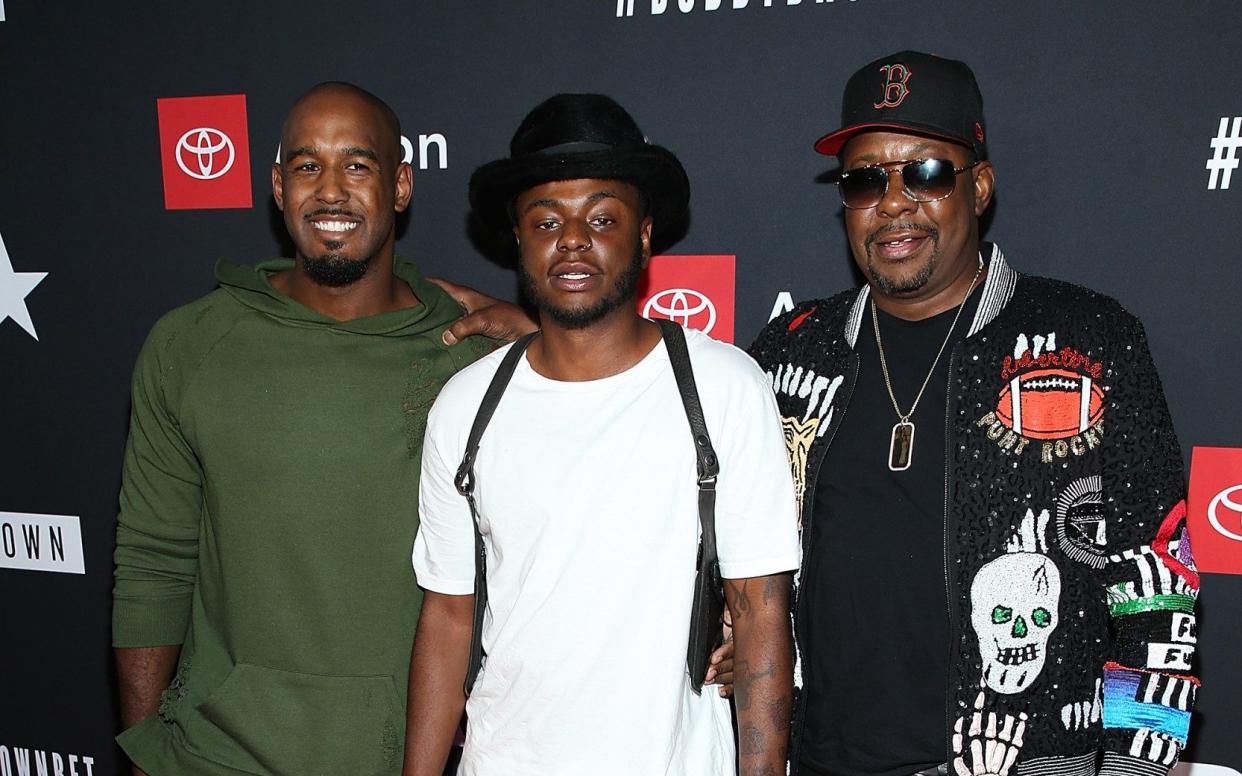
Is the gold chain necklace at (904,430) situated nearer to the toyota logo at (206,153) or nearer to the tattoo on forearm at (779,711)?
the tattoo on forearm at (779,711)

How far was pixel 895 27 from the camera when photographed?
2090 millimetres

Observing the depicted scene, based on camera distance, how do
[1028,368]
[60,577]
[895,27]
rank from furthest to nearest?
[60,577], [895,27], [1028,368]

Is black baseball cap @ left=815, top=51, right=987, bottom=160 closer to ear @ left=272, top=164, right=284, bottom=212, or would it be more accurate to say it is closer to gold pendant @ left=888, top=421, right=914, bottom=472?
gold pendant @ left=888, top=421, right=914, bottom=472

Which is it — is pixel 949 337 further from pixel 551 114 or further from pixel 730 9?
pixel 730 9

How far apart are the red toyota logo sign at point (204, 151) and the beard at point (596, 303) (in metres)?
1.38

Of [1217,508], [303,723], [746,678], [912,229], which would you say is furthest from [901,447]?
[303,723]

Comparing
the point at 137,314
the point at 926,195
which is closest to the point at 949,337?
the point at 926,195

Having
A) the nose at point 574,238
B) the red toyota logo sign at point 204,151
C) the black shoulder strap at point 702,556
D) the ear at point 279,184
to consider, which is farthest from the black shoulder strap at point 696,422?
the red toyota logo sign at point 204,151

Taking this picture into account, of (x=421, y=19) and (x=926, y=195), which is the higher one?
(x=421, y=19)

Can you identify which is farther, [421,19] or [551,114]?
[421,19]

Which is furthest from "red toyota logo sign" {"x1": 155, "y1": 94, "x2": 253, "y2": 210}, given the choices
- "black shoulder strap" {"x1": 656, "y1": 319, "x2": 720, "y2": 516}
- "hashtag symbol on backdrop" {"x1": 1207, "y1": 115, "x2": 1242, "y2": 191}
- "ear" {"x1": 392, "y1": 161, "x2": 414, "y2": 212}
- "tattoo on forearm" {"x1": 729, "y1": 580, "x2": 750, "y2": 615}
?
Result: "hashtag symbol on backdrop" {"x1": 1207, "y1": 115, "x2": 1242, "y2": 191}

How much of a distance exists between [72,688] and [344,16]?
88.0 inches

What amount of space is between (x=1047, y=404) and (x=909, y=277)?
1.02ft

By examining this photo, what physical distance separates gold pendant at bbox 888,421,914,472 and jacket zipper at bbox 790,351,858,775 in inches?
3.9
